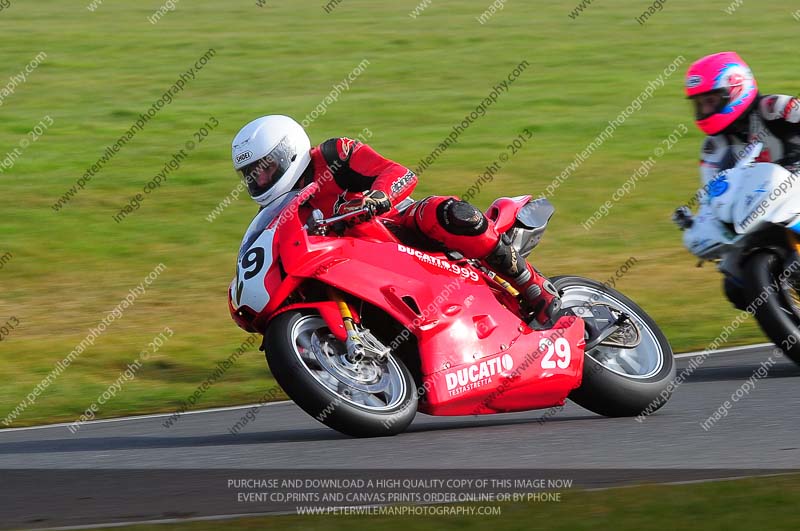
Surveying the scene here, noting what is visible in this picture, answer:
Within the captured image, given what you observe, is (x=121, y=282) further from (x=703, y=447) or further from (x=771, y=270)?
(x=703, y=447)

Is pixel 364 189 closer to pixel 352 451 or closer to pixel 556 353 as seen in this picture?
pixel 556 353

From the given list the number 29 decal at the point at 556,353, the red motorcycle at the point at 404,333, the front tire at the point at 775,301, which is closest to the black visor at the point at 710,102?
the front tire at the point at 775,301

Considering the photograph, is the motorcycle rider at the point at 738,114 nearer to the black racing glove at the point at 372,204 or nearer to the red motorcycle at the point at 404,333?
the red motorcycle at the point at 404,333

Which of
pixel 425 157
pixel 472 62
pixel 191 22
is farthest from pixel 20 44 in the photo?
pixel 425 157

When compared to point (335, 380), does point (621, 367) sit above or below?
below

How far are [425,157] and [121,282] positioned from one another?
18.5 ft

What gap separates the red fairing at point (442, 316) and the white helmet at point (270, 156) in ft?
0.59

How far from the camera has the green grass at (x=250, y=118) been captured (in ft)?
35.8

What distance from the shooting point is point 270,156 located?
6574 millimetres

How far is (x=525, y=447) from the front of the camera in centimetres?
616

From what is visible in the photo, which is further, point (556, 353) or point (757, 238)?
point (757, 238)

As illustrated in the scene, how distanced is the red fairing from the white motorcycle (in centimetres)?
148
